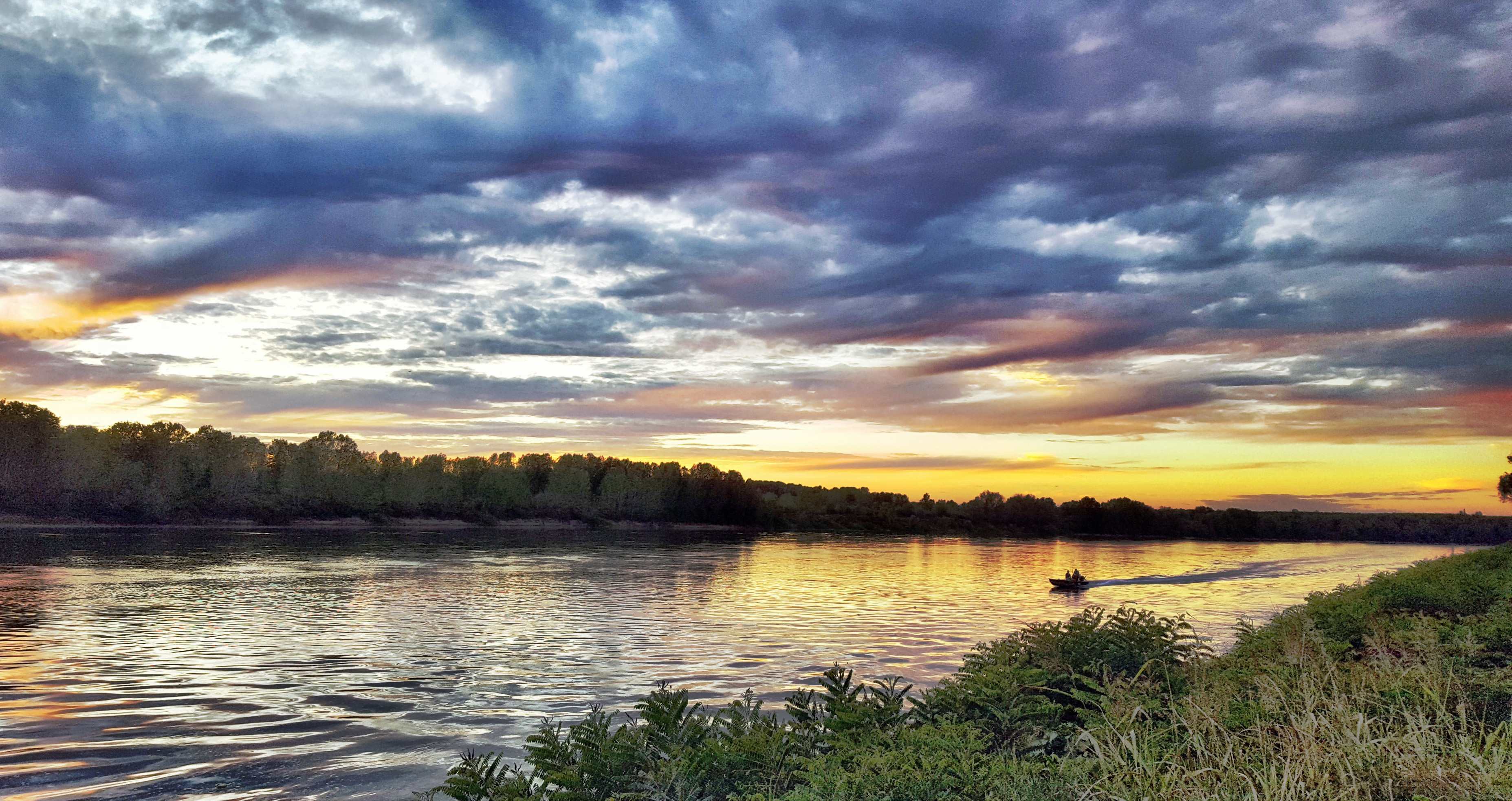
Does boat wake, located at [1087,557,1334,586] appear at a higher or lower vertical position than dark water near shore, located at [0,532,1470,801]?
lower

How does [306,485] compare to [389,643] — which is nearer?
[389,643]

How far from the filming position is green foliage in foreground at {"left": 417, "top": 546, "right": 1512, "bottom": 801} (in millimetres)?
7344

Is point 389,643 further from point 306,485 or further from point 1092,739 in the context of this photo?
point 306,485

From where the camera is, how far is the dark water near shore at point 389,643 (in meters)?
14.1

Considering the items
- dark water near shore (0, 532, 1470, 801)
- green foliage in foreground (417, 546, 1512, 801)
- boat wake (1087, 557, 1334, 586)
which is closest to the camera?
green foliage in foreground (417, 546, 1512, 801)

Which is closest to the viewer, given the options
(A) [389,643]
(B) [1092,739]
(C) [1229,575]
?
(B) [1092,739]

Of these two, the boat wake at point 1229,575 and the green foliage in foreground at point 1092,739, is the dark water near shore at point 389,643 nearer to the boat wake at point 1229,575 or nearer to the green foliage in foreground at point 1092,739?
the boat wake at point 1229,575

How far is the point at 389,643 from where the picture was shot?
26.5m

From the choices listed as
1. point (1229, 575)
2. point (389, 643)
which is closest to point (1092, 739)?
point (389, 643)

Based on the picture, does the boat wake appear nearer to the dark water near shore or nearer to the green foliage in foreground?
the dark water near shore

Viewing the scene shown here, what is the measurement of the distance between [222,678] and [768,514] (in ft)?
591

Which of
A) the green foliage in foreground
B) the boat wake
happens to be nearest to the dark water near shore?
the boat wake

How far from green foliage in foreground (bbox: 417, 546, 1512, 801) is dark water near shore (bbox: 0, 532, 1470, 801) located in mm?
4249

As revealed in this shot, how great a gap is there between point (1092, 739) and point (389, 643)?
2346 cm
